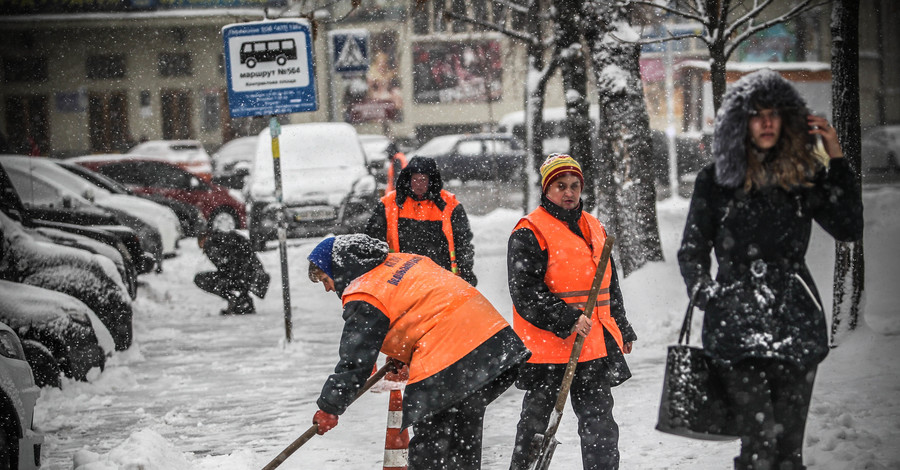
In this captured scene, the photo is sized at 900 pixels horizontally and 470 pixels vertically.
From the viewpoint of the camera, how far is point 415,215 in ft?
23.0

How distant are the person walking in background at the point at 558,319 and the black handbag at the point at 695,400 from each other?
875 millimetres

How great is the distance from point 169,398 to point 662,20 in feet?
33.6

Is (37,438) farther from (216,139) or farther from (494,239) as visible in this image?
(216,139)

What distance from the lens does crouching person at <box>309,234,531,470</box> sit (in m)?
3.91

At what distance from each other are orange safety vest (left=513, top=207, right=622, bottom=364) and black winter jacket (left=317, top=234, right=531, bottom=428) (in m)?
0.42

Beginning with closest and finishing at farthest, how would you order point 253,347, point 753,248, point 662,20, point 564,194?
point 753,248 < point 564,194 < point 253,347 < point 662,20

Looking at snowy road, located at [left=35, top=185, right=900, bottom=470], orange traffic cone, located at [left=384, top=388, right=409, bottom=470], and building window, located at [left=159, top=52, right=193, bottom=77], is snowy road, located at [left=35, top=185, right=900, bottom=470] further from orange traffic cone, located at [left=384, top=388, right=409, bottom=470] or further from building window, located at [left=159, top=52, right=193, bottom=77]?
building window, located at [left=159, top=52, right=193, bottom=77]

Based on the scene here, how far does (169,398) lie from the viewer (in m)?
7.76

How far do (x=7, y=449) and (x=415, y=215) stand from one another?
3149 mm

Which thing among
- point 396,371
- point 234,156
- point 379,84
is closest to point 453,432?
point 396,371

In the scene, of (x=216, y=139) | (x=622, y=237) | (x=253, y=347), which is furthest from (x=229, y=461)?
(x=216, y=139)

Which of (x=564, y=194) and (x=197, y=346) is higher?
(x=564, y=194)

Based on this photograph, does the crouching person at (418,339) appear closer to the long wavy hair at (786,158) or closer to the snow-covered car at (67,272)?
the long wavy hair at (786,158)

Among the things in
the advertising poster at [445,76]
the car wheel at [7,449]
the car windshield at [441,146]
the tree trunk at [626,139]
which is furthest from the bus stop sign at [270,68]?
the advertising poster at [445,76]
